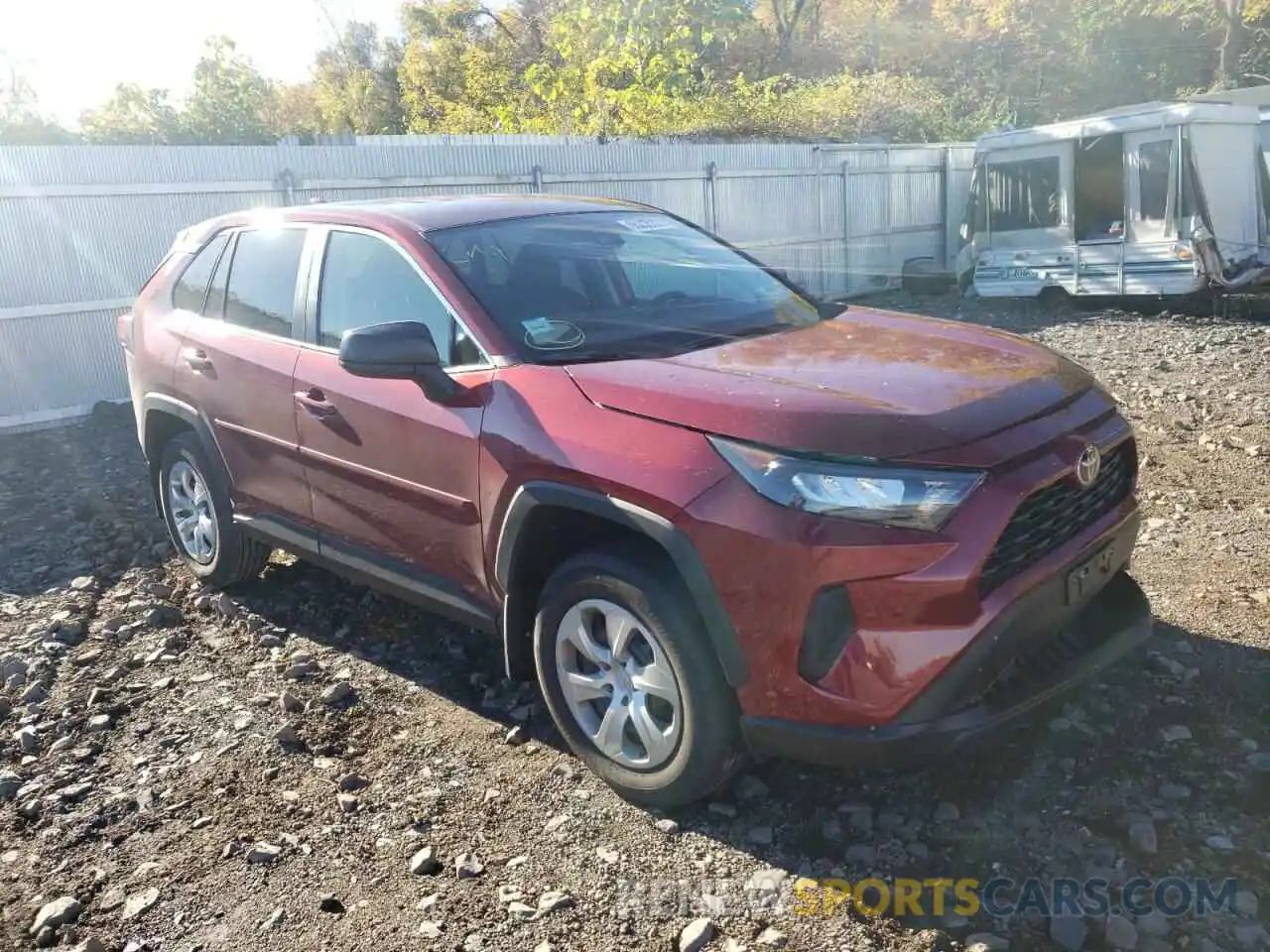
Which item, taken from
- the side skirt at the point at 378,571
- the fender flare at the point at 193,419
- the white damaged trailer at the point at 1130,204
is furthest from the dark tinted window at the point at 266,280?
the white damaged trailer at the point at 1130,204

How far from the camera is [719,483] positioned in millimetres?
2811

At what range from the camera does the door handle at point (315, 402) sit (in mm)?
4012

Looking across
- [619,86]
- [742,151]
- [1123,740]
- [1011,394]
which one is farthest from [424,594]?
[619,86]

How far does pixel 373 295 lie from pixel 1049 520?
2505 mm

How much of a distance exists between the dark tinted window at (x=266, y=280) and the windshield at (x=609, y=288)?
881 mm

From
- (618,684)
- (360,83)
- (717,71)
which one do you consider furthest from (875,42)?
(618,684)

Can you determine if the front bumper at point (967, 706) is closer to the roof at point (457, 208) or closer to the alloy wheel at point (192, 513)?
the roof at point (457, 208)

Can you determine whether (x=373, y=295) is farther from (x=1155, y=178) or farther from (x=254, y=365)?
(x=1155, y=178)

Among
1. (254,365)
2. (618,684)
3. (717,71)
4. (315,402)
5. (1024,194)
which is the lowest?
(618,684)

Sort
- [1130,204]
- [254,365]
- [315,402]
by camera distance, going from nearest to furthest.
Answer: [315,402], [254,365], [1130,204]

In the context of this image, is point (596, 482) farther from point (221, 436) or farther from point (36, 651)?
point (36, 651)

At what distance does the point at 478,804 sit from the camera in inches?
133

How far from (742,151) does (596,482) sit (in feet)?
42.5

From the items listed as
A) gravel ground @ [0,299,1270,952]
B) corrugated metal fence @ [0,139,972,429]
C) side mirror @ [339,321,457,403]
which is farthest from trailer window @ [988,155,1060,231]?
side mirror @ [339,321,457,403]
